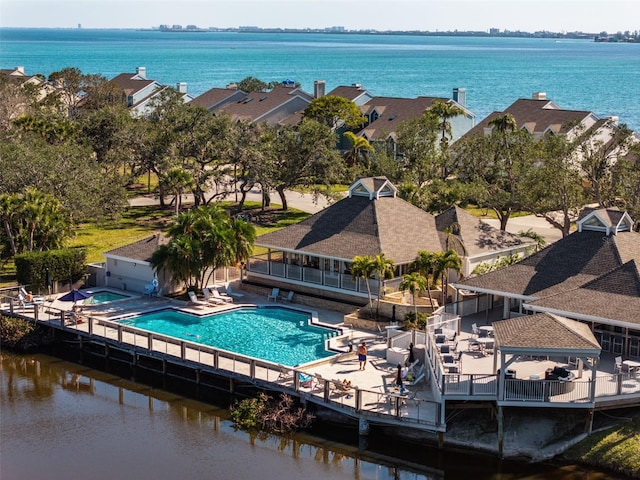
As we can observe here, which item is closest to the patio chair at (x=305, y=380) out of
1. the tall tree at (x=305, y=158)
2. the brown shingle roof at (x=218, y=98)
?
the tall tree at (x=305, y=158)

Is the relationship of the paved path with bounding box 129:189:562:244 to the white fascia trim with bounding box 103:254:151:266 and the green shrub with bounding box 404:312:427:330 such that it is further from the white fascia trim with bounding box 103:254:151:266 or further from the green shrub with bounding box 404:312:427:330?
the green shrub with bounding box 404:312:427:330

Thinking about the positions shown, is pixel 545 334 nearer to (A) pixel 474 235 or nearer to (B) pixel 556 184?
(A) pixel 474 235

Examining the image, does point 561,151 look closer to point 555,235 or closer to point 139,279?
point 555,235

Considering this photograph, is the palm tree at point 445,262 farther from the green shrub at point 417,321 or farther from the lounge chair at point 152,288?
the lounge chair at point 152,288

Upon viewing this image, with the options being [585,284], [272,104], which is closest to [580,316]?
[585,284]

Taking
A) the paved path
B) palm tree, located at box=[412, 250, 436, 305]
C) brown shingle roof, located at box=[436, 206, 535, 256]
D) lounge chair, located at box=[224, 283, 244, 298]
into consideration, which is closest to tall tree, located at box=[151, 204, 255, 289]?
lounge chair, located at box=[224, 283, 244, 298]
